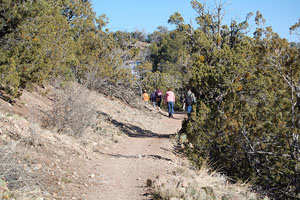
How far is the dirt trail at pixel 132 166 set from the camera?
652 cm

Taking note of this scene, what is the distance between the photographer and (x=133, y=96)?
22.4 metres

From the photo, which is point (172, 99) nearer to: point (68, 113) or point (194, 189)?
point (68, 113)

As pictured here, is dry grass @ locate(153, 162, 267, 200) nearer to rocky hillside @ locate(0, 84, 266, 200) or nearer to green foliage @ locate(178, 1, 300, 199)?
rocky hillside @ locate(0, 84, 266, 200)

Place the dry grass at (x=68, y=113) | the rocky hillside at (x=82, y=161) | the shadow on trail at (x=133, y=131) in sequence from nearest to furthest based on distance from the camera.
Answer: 1. the rocky hillside at (x=82, y=161)
2. the dry grass at (x=68, y=113)
3. the shadow on trail at (x=133, y=131)

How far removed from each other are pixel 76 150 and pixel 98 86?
12764 mm

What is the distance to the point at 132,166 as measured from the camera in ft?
28.0

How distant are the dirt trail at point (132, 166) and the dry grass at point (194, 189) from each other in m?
0.32

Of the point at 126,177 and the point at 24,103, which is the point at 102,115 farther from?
the point at 126,177

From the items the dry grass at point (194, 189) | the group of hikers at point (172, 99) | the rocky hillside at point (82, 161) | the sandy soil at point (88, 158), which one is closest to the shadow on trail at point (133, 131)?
the sandy soil at point (88, 158)

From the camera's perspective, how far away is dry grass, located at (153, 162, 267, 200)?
617 centimetres

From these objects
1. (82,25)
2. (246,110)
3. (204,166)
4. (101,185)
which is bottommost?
(101,185)

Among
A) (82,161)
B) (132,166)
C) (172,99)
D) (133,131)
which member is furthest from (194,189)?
(172,99)

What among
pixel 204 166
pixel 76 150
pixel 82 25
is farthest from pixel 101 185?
pixel 82 25

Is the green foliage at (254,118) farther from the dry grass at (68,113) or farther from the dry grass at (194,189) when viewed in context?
the dry grass at (68,113)
